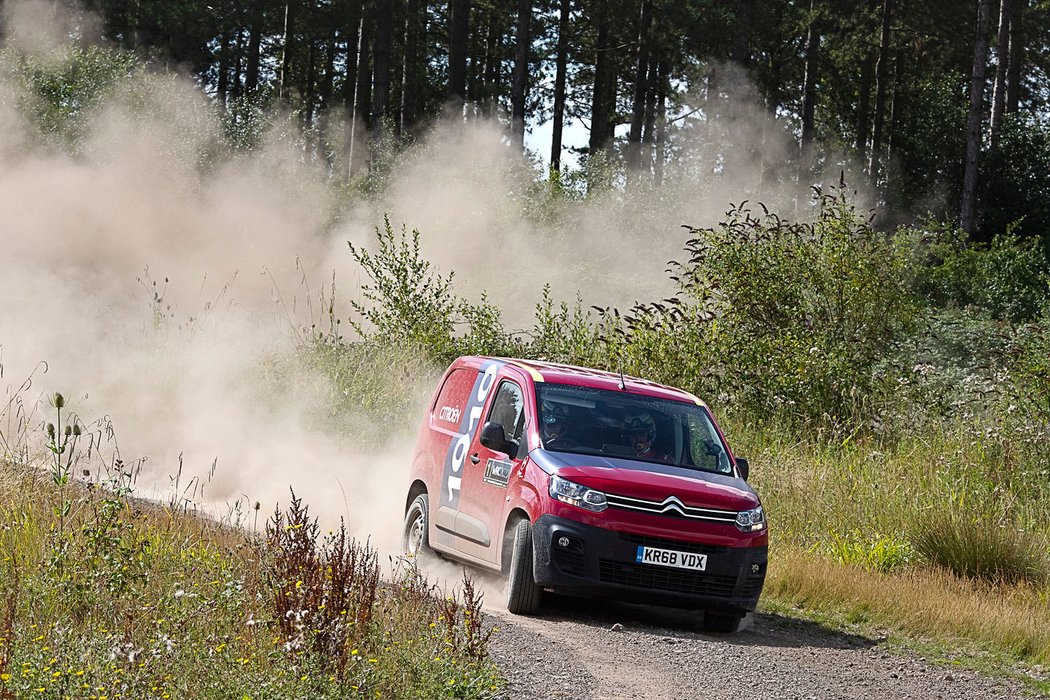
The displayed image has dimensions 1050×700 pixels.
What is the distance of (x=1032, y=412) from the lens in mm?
15633

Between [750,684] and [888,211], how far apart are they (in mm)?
36414

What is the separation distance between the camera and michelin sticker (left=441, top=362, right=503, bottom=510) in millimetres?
10789

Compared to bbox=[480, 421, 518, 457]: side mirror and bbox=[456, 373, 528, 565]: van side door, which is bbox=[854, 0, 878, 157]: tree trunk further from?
bbox=[480, 421, 518, 457]: side mirror

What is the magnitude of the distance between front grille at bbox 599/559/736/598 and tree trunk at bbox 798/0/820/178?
34288 millimetres

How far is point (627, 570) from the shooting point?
30.3ft

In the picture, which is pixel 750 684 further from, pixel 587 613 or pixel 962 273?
pixel 962 273

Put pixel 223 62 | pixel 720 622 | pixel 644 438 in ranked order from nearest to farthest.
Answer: pixel 720 622
pixel 644 438
pixel 223 62

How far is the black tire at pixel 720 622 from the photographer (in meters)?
9.70

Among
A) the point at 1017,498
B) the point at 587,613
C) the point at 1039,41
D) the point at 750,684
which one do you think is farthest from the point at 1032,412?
the point at 1039,41

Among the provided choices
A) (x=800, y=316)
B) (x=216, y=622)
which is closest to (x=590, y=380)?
(x=216, y=622)

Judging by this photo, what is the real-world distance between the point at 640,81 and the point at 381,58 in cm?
1042

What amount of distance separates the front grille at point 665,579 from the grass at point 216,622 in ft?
5.35

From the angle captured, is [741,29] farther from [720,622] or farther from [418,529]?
[720,622]

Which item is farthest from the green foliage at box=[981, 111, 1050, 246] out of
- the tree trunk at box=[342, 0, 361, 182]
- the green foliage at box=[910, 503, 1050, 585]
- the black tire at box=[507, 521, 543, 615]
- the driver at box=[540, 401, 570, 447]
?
the black tire at box=[507, 521, 543, 615]
